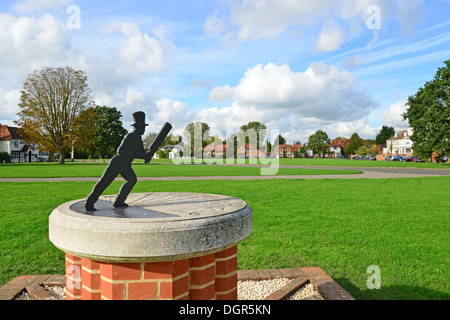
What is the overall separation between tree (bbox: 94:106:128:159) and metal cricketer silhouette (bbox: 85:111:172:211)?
56.4 meters

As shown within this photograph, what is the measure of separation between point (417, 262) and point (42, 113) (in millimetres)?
42163

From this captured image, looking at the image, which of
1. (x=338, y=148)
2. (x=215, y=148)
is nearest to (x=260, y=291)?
(x=215, y=148)

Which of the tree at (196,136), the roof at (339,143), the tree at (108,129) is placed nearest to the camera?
the tree at (108,129)

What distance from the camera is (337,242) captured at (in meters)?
5.77

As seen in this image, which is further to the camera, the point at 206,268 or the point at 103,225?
the point at 206,268

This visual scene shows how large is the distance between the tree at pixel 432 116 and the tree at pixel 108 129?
4719 cm

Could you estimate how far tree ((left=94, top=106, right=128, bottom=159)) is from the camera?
56.3 meters

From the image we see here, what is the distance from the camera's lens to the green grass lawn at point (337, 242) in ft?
14.2

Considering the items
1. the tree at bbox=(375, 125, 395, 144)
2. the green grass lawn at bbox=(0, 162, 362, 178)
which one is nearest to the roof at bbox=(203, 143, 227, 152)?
the green grass lawn at bbox=(0, 162, 362, 178)

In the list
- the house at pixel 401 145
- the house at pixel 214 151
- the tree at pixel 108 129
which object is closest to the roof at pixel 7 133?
the tree at pixel 108 129

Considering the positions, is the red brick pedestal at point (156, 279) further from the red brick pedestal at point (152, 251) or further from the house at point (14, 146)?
the house at point (14, 146)
